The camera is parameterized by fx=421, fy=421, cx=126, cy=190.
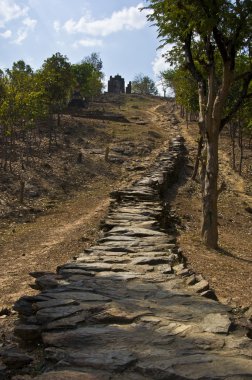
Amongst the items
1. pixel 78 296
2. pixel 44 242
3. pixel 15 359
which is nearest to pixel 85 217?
pixel 44 242

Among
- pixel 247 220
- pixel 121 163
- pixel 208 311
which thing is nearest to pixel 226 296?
pixel 208 311

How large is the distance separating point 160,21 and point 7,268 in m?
8.60

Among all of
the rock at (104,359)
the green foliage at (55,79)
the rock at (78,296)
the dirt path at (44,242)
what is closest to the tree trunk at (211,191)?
the dirt path at (44,242)

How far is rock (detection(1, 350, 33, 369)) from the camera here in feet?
14.5

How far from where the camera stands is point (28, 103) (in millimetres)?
25312

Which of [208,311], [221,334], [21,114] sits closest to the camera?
[221,334]

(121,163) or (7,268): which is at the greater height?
(121,163)

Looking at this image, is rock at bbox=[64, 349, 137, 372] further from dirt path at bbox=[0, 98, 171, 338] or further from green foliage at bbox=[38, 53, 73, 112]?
green foliage at bbox=[38, 53, 73, 112]

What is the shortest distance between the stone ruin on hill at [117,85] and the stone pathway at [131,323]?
10396 cm

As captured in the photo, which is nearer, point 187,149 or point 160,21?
point 160,21

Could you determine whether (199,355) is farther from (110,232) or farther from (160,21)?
(160,21)

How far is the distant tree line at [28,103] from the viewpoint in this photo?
24.8m

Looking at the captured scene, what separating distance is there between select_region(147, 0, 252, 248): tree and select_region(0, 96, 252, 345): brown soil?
5.63 ft

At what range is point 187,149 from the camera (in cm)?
3438
